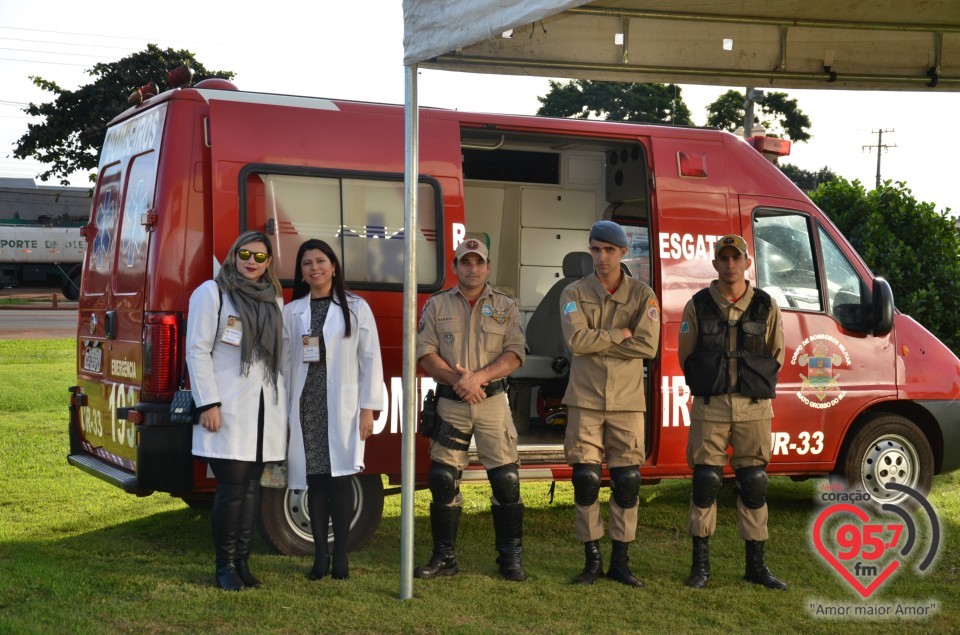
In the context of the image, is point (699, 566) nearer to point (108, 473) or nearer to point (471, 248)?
point (471, 248)

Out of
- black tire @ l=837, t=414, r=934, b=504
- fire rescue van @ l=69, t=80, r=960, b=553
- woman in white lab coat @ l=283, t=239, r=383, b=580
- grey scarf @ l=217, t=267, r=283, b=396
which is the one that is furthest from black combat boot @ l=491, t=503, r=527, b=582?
black tire @ l=837, t=414, r=934, b=504

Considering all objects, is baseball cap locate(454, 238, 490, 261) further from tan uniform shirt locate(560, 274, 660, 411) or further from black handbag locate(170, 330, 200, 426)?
black handbag locate(170, 330, 200, 426)

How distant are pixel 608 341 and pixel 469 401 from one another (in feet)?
2.56

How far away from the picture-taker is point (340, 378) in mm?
5285

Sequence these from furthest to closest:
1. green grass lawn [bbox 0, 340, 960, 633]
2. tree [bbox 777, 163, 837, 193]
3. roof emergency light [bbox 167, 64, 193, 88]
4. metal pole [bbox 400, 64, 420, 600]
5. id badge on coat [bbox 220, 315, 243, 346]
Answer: tree [bbox 777, 163, 837, 193] → roof emergency light [bbox 167, 64, 193, 88] → id badge on coat [bbox 220, 315, 243, 346] → metal pole [bbox 400, 64, 420, 600] → green grass lawn [bbox 0, 340, 960, 633]

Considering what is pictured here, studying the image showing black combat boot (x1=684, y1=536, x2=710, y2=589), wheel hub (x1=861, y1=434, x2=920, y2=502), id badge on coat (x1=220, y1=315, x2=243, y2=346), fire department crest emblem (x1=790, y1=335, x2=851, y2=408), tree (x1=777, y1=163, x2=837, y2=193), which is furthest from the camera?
tree (x1=777, y1=163, x2=837, y2=193)

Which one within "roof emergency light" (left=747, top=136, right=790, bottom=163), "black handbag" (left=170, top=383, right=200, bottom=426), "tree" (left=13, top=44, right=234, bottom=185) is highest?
"tree" (left=13, top=44, right=234, bottom=185)

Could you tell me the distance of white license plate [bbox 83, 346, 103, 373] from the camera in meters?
6.04

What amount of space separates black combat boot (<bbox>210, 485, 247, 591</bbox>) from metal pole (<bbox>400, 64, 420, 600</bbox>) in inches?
32.5

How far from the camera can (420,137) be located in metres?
5.91

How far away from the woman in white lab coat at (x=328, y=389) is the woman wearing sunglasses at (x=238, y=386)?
4.8 inches

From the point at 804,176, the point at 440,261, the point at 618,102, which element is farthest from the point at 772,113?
the point at 440,261

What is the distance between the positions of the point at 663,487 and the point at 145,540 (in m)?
4.13

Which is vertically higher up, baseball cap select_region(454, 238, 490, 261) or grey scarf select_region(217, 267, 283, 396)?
baseball cap select_region(454, 238, 490, 261)
